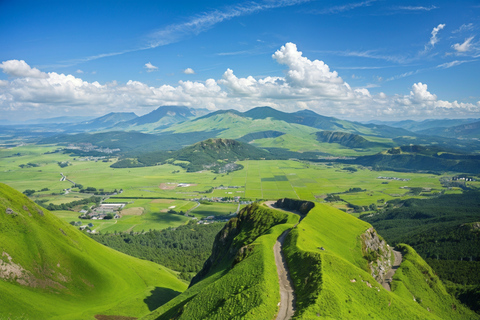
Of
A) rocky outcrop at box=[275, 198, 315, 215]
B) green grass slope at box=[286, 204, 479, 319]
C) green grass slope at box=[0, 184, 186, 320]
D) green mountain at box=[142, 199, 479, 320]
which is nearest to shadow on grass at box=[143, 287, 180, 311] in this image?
green grass slope at box=[0, 184, 186, 320]

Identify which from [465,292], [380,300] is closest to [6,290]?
[380,300]

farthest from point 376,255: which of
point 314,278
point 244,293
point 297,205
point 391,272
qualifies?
point 244,293

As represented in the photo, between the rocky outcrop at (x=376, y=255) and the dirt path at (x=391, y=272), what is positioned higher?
the rocky outcrop at (x=376, y=255)

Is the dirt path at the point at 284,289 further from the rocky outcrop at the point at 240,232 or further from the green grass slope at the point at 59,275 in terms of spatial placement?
the green grass slope at the point at 59,275

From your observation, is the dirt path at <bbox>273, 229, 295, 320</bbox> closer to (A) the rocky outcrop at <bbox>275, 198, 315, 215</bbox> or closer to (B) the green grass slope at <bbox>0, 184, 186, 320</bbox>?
(A) the rocky outcrop at <bbox>275, 198, 315, 215</bbox>

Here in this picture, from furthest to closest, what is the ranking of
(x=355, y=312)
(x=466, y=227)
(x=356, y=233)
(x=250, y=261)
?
(x=466, y=227) < (x=356, y=233) < (x=250, y=261) < (x=355, y=312)

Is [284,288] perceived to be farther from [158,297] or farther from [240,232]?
[158,297]

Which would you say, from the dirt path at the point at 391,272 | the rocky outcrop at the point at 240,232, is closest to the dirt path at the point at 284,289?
the rocky outcrop at the point at 240,232

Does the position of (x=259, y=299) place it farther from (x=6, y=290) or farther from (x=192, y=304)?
(x=6, y=290)
